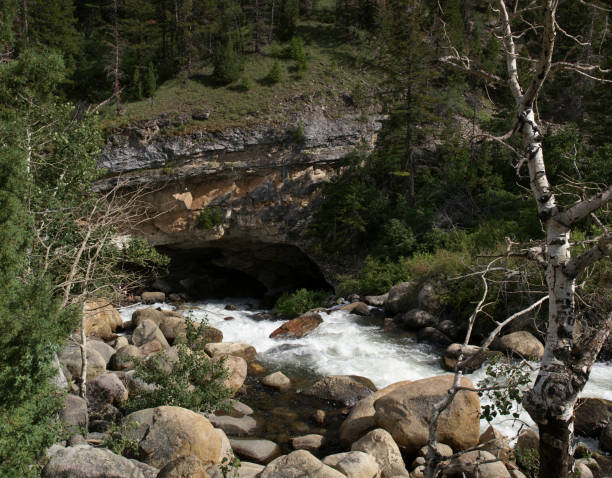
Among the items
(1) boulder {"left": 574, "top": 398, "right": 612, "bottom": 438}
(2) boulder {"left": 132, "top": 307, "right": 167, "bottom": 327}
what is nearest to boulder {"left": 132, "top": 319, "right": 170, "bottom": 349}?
(2) boulder {"left": 132, "top": 307, "right": 167, "bottom": 327}

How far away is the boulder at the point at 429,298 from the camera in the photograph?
13.1m

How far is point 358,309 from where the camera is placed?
1511 cm

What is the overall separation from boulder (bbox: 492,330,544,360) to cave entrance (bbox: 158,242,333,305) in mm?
14630

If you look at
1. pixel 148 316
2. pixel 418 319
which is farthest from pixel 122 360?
pixel 418 319

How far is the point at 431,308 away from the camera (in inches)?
518

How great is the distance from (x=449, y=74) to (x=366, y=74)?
16.3 ft

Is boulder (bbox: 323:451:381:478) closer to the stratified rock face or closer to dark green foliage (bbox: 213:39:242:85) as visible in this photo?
the stratified rock face

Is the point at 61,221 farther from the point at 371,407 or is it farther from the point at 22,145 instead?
the point at 371,407

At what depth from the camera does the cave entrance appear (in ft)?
82.2

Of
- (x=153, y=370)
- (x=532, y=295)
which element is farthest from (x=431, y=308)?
(x=153, y=370)

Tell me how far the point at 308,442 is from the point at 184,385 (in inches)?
86.6

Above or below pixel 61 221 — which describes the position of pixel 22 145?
above

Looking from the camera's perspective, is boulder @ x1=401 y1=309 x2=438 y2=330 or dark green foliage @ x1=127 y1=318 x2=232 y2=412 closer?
dark green foliage @ x1=127 y1=318 x2=232 y2=412

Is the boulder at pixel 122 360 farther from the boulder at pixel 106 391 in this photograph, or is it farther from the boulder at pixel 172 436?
the boulder at pixel 172 436
